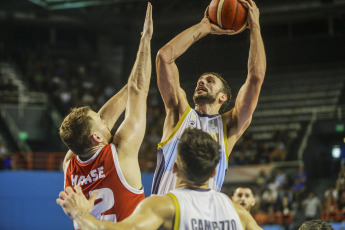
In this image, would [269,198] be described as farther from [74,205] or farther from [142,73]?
[74,205]

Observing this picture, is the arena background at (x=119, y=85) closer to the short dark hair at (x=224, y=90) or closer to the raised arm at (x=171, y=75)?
the short dark hair at (x=224, y=90)

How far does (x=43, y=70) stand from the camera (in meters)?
22.4

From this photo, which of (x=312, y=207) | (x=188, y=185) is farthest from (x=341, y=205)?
(x=188, y=185)

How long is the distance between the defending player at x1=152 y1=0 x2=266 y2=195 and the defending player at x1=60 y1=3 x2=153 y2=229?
66cm

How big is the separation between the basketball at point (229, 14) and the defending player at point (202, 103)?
11 centimetres

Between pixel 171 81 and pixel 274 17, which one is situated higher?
pixel 274 17

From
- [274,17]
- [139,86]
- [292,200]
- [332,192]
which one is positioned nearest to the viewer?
[139,86]

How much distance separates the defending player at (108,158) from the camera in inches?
141

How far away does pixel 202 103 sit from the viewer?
473 cm

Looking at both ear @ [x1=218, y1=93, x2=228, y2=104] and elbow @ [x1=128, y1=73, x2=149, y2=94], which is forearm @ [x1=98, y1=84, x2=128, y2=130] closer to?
elbow @ [x1=128, y1=73, x2=149, y2=94]

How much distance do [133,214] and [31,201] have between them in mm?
13044

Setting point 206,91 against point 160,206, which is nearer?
point 160,206

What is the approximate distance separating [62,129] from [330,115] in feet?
49.6

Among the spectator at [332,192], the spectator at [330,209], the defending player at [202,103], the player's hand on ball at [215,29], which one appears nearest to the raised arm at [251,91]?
the defending player at [202,103]
